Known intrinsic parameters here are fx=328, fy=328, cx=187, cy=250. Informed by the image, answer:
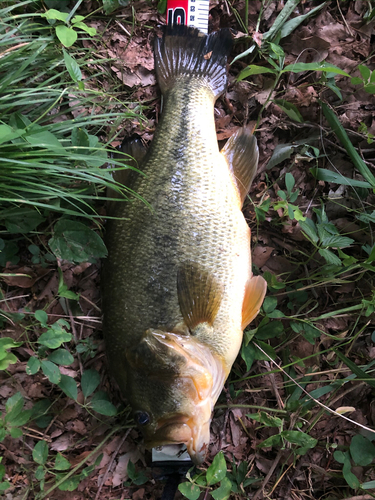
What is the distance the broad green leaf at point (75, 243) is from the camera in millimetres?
1953

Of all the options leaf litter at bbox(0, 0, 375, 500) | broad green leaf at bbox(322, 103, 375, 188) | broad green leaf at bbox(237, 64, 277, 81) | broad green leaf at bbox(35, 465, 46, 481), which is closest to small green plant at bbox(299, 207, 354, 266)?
leaf litter at bbox(0, 0, 375, 500)

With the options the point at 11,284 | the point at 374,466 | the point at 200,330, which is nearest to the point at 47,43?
the point at 11,284

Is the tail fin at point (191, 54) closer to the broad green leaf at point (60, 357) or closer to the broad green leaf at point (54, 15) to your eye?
the broad green leaf at point (54, 15)

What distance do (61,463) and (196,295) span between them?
1.38 meters

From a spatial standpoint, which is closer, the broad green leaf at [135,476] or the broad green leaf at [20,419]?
the broad green leaf at [20,419]

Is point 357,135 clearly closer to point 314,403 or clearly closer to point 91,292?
point 314,403

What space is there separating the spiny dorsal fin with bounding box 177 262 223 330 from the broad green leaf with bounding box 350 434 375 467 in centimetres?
132

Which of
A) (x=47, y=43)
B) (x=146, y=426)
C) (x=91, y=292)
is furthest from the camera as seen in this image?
(x=91, y=292)

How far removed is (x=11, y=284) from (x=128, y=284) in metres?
0.89

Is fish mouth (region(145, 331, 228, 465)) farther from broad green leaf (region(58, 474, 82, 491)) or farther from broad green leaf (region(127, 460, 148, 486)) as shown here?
broad green leaf (region(58, 474, 82, 491))

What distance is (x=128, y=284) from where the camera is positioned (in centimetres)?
182

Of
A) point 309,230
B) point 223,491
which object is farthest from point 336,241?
point 223,491

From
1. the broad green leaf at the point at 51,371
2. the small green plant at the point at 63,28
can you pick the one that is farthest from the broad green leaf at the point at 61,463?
the small green plant at the point at 63,28

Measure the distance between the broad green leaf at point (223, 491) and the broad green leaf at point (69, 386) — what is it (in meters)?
0.99
